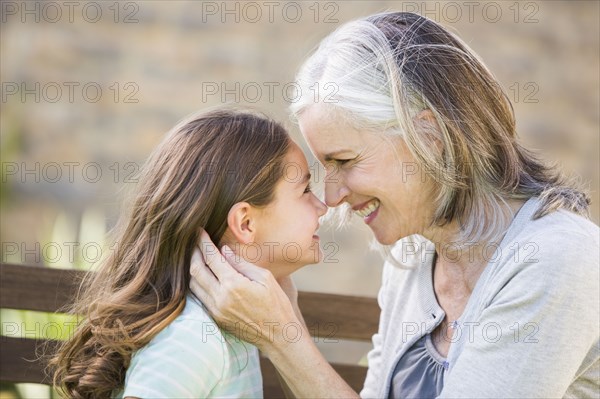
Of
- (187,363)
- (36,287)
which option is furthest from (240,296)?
(36,287)

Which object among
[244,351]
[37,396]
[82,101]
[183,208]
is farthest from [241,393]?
[82,101]

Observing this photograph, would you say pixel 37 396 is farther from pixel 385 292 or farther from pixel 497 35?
pixel 497 35

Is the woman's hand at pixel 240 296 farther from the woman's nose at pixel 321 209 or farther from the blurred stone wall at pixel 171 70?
the blurred stone wall at pixel 171 70

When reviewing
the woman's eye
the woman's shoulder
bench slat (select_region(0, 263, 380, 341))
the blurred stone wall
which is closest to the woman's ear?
the woman's eye

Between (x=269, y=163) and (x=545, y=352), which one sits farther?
(x=269, y=163)

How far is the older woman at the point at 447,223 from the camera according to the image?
203cm

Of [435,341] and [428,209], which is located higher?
[428,209]

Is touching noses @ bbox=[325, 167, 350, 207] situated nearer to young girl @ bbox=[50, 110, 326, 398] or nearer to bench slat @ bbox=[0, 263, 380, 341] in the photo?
young girl @ bbox=[50, 110, 326, 398]

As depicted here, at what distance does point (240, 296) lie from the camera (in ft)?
7.07

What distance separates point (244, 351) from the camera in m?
2.33

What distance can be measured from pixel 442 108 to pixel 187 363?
0.89 metres

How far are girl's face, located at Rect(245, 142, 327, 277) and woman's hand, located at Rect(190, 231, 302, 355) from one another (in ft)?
0.44

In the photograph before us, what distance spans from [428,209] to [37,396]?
5.46 feet

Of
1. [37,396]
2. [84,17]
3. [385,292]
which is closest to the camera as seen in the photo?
[385,292]
